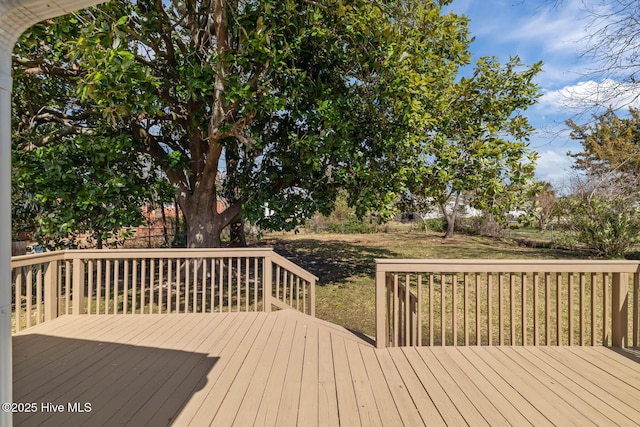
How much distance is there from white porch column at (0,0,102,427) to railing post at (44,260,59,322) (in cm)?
330

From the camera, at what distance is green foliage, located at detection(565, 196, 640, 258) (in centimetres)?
955

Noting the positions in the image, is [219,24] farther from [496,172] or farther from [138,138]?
[496,172]

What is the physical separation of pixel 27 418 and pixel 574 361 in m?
4.20

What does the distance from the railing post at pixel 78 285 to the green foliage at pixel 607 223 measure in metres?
13.2

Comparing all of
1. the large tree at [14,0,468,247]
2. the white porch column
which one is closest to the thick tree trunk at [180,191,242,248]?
the large tree at [14,0,468,247]

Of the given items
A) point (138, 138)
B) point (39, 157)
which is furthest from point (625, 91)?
point (39, 157)

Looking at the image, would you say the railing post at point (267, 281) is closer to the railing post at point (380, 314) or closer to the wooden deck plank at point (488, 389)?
the railing post at point (380, 314)

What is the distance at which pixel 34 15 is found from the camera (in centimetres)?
124

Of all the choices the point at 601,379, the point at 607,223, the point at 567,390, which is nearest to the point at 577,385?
the point at 567,390

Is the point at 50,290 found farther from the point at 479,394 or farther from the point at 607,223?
the point at 607,223

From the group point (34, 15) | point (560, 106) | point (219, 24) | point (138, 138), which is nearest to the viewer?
point (34, 15)

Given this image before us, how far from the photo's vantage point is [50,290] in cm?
383

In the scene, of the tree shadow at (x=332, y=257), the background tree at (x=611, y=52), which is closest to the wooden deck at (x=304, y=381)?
the background tree at (x=611, y=52)

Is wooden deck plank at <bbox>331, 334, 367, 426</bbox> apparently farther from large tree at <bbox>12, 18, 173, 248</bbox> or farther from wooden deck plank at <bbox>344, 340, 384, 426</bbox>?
large tree at <bbox>12, 18, 173, 248</bbox>
